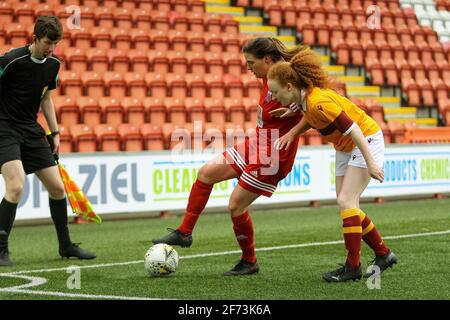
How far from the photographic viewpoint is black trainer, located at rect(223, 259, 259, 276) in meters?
6.49

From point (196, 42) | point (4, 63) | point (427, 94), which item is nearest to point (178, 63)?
point (196, 42)

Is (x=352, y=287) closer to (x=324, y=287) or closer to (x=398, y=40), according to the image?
(x=324, y=287)

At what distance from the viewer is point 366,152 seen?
5.62 metres

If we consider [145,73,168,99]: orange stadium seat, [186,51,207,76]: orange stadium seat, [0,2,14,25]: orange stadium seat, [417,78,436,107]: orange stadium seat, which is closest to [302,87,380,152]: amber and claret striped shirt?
[145,73,168,99]: orange stadium seat

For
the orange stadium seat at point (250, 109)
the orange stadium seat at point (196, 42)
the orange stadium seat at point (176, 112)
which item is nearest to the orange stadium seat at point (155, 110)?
the orange stadium seat at point (176, 112)

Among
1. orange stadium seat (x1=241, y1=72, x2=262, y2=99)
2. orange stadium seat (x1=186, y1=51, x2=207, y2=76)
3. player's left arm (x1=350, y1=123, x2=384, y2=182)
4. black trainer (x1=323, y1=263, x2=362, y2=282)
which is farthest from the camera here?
orange stadium seat (x1=241, y1=72, x2=262, y2=99)

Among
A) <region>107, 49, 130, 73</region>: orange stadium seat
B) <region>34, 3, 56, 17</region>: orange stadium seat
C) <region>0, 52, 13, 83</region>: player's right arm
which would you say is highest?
<region>34, 3, 56, 17</region>: orange stadium seat

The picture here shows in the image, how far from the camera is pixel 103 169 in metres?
12.0

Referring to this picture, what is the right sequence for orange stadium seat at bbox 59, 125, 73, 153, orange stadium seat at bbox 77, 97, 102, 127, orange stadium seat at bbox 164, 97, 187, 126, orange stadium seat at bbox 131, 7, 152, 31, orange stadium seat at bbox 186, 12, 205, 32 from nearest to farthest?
orange stadium seat at bbox 59, 125, 73, 153 → orange stadium seat at bbox 77, 97, 102, 127 → orange stadium seat at bbox 164, 97, 187, 126 → orange stadium seat at bbox 131, 7, 152, 31 → orange stadium seat at bbox 186, 12, 205, 32

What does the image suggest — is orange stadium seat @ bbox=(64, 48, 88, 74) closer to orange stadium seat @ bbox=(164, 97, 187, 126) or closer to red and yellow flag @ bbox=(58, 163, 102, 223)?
orange stadium seat @ bbox=(164, 97, 187, 126)

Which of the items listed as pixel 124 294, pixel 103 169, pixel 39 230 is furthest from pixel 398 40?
pixel 124 294

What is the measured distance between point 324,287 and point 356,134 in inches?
41.9

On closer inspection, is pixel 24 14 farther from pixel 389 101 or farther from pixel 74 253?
pixel 74 253

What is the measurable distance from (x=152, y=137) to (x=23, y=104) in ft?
23.4
